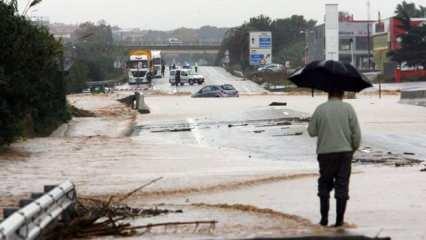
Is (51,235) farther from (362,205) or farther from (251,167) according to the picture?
(251,167)

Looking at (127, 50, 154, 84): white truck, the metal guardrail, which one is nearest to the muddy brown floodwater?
the metal guardrail

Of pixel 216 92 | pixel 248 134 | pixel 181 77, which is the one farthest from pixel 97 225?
pixel 181 77

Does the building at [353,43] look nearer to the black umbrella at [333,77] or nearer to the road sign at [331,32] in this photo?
the road sign at [331,32]

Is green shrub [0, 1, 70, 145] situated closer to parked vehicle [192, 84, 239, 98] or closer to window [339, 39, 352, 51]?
parked vehicle [192, 84, 239, 98]

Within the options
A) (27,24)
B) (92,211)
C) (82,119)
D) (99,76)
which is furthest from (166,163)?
(99,76)

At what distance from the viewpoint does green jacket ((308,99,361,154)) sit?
36.9 ft

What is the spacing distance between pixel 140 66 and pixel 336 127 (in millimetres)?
103174

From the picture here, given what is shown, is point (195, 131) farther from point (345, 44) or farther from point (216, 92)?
point (345, 44)

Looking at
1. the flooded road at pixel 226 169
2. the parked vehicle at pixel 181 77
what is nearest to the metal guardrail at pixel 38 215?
the flooded road at pixel 226 169

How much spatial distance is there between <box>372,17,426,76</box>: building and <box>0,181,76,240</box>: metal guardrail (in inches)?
4700

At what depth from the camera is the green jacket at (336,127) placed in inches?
443

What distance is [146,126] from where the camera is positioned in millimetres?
41562

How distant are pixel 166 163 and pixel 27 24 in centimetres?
704

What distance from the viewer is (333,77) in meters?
11.6
